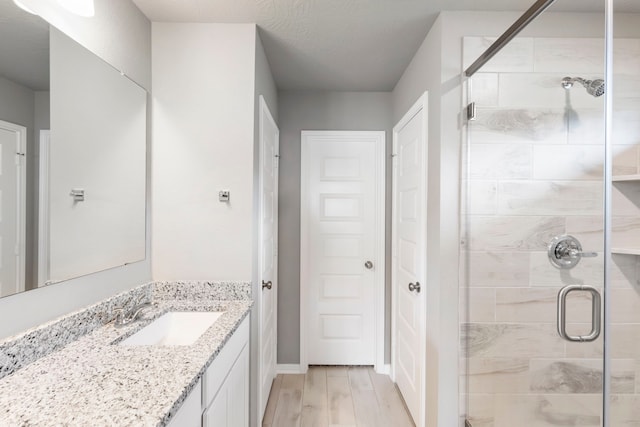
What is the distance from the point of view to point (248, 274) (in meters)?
1.84

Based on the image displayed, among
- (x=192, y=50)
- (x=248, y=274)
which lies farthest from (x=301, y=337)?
(x=192, y=50)

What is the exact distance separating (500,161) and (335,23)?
3.90 feet

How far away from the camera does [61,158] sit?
1.23 meters

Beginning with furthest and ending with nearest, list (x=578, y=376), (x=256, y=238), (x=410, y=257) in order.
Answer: (x=410, y=257) → (x=256, y=238) → (x=578, y=376)

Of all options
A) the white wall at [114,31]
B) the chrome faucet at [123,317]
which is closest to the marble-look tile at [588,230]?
the chrome faucet at [123,317]

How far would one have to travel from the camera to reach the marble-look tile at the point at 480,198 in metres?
1.62

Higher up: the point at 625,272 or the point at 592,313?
the point at 625,272

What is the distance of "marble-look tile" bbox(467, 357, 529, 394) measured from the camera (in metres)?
1.51

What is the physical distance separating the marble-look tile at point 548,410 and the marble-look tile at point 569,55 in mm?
1229

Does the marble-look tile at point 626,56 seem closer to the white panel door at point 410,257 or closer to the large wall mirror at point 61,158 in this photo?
the white panel door at point 410,257

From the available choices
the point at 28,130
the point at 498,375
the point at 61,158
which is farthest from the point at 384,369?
the point at 28,130

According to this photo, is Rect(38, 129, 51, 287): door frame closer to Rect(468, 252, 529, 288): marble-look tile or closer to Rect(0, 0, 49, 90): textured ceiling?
Rect(0, 0, 49, 90): textured ceiling

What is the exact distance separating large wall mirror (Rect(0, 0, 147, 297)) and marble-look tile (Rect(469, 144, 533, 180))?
177cm

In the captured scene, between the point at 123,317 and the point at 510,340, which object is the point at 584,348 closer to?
the point at 510,340
